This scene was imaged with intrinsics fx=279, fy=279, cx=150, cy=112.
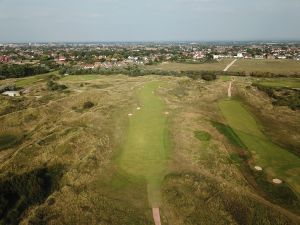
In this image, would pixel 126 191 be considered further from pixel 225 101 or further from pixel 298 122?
pixel 225 101

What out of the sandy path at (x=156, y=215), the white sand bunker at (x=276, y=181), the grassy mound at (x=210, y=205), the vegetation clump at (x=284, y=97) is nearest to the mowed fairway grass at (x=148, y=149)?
the sandy path at (x=156, y=215)

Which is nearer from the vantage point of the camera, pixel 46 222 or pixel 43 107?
pixel 46 222

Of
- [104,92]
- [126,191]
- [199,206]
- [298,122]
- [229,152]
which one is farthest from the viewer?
[104,92]

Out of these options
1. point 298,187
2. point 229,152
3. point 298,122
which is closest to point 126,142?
point 229,152

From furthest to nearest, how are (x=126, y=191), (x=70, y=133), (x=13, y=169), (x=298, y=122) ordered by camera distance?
1. (x=298, y=122)
2. (x=70, y=133)
3. (x=13, y=169)
4. (x=126, y=191)

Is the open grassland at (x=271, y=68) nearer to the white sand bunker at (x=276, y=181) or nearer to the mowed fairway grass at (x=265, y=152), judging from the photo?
the mowed fairway grass at (x=265, y=152)

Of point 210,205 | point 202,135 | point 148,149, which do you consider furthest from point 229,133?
point 210,205

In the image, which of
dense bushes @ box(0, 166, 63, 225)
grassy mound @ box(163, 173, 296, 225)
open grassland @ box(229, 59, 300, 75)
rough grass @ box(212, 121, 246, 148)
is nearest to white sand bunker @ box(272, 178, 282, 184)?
grassy mound @ box(163, 173, 296, 225)
